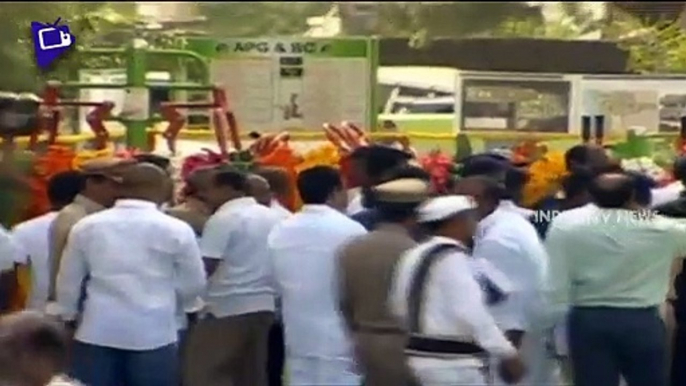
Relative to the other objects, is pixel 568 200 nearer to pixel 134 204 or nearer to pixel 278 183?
pixel 278 183

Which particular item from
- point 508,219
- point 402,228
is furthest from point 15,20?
point 402,228

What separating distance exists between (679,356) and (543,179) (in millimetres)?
2488

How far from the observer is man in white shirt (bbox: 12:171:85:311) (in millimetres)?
9508

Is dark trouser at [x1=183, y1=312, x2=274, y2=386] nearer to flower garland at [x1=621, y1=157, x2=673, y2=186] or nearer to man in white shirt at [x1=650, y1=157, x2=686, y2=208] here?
man in white shirt at [x1=650, y1=157, x2=686, y2=208]

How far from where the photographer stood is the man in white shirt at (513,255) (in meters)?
9.09

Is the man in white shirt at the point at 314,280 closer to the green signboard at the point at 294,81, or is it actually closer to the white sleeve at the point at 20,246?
the white sleeve at the point at 20,246

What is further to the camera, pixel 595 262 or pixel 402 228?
pixel 595 262

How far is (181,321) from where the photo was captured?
9.51 metres

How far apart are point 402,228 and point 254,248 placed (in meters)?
2.68

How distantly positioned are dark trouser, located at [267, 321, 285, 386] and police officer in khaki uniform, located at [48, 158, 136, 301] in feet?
4.38

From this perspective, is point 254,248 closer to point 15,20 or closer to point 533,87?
point 15,20

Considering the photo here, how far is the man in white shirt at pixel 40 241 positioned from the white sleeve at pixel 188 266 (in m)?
0.81

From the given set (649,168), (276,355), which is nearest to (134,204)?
(276,355)

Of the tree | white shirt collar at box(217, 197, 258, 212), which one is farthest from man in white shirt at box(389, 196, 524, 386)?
the tree
